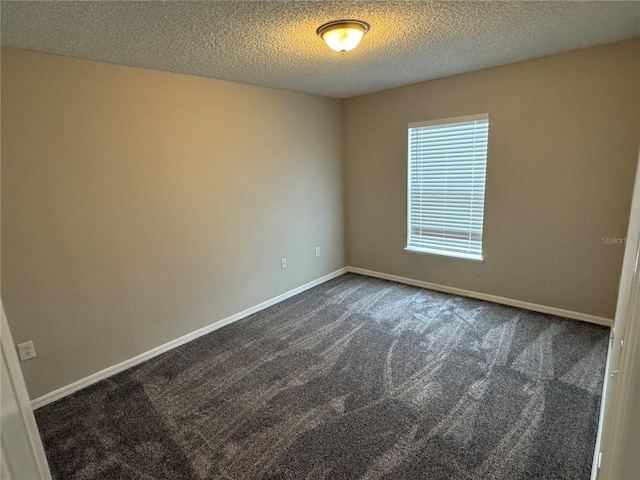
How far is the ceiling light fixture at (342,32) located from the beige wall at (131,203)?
1421 millimetres

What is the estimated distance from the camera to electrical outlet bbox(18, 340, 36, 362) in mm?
2262

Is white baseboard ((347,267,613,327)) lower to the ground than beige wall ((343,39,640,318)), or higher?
lower

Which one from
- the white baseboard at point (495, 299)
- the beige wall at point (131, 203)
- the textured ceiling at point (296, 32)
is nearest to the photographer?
the textured ceiling at point (296, 32)

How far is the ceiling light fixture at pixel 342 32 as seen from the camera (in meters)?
1.99

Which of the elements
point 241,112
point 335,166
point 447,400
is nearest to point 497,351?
point 447,400

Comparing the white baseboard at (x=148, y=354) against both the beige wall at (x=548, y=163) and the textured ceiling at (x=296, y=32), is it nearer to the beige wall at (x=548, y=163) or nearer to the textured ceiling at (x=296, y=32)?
the beige wall at (x=548, y=163)

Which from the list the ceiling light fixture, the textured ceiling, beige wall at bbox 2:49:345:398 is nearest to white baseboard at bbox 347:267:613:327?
beige wall at bbox 2:49:345:398

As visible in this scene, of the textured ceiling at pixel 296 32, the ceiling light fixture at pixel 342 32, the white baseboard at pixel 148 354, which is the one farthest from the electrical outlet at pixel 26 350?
the ceiling light fixture at pixel 342 32

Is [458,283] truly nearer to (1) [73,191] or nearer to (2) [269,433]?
(2) [269,433]

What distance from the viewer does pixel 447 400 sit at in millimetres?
2223

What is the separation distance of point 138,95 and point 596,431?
3.71m

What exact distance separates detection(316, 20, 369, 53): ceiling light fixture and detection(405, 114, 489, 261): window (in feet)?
6.11

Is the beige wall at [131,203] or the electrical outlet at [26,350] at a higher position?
the beige wall at [131,203]

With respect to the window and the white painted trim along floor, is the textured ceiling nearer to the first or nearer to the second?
the window
